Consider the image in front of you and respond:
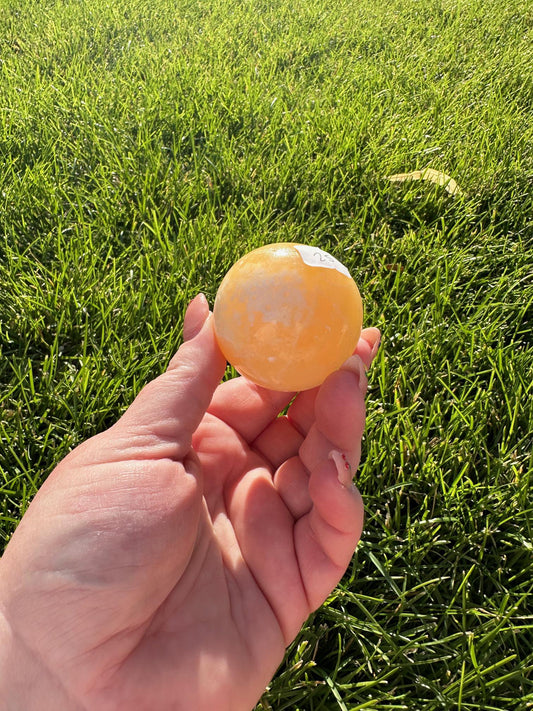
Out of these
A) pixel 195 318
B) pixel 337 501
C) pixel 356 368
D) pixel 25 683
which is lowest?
pixel 25 683

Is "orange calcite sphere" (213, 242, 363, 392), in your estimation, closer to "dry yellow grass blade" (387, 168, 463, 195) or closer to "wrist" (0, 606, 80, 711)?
"wrist" (0, 606, 80, 711)

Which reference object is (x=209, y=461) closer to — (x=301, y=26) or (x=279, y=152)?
(x=279, y=152)

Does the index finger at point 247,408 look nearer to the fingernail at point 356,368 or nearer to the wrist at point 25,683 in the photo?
the fingernail at point 356,368

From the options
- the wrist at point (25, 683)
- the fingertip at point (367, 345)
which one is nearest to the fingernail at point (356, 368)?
the fingertip at point (367, 345)

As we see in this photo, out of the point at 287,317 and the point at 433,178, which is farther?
the point at 433,178

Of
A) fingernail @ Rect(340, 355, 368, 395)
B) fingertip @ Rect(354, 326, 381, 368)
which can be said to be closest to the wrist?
fingernail @ Rect(340, 355, 368, 395)

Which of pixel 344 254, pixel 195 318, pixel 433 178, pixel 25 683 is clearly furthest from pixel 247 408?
pixel 433 178

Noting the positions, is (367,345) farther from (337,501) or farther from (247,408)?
(337,501)
